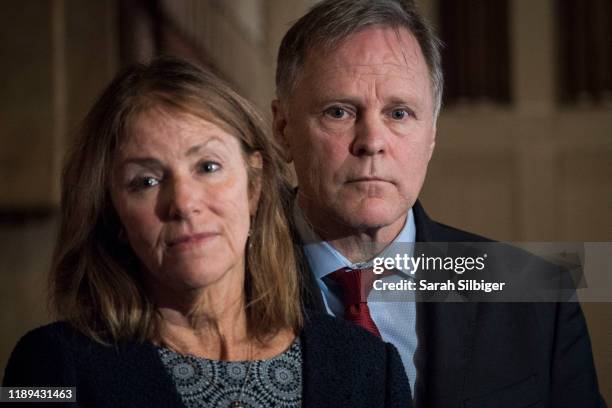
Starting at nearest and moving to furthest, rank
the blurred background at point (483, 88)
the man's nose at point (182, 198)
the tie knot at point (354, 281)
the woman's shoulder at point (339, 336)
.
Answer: the man's nose at point (182, 198) < the woman's shoulder at point (339, 336) < the tie knot at point (354, 281) < the blurred background at point (483, 88)

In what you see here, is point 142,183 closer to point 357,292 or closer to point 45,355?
point 45,355

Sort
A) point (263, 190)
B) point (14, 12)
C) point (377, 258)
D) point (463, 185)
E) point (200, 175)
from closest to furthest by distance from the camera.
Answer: point (200, 175) < point (263, 190) < point (377, 258) < point (14, 12) < point (463, 185)

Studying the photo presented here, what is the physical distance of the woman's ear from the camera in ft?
3.68

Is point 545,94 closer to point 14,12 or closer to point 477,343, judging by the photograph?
point 14,12

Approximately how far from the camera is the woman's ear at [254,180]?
112cm

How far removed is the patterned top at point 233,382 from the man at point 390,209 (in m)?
0.13

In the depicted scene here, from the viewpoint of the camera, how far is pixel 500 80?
4598 mm

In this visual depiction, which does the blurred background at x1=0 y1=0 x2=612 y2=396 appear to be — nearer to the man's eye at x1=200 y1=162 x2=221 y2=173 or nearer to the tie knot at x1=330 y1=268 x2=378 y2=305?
the tie knot at x1=330 y1=268 x2=378 y2=305

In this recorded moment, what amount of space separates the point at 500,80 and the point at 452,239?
3373 millimetres

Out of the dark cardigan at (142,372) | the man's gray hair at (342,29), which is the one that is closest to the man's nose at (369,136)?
the man's gray hair at (342,29)

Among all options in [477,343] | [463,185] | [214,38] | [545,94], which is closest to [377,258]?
[477,343]

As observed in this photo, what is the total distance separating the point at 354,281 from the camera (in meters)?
1.26

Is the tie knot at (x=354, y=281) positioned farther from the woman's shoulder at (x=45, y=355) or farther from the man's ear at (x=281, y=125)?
the woman's shoulder at (x=45, y=355)

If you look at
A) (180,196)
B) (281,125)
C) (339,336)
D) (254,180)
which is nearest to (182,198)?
(180,196)
